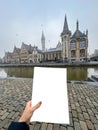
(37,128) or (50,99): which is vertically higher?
(50,99)

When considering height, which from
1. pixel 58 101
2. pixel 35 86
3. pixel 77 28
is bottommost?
pixel 58 101

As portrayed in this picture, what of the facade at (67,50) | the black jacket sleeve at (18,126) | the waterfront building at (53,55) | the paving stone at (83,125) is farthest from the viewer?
the waterfront building at (53,55)

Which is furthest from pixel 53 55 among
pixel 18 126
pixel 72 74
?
pixel 18 126

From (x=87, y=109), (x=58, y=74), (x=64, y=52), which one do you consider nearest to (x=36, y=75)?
(x=58, y=74)

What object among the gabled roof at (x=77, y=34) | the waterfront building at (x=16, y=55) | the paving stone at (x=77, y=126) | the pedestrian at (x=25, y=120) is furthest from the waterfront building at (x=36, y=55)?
the pedestrian at (x=25, y=120)

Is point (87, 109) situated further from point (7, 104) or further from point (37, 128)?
point (7, 104)

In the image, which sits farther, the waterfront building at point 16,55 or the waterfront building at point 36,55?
the waterfront building at point 16,55

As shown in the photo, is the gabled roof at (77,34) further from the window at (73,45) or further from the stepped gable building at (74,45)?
the window at (73,45)
